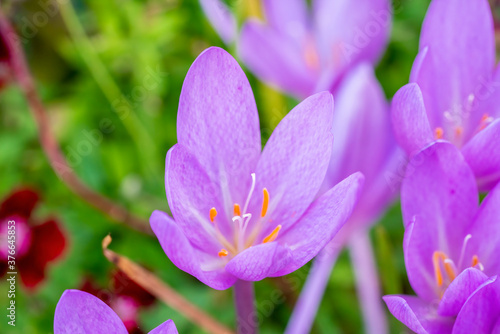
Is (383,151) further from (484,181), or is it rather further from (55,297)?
(55,297)

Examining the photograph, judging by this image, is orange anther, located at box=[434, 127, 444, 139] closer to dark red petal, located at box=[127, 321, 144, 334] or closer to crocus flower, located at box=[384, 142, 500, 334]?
crocus flower, located at box=[384, 142, 500, 334]

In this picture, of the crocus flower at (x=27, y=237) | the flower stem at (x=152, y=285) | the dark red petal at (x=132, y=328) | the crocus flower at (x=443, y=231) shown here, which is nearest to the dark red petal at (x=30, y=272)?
the crocus flower at (x=27, y=237)

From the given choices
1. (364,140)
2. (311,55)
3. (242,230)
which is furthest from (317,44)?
(242,230)

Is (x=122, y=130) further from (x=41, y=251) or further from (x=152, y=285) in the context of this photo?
(x=152, y=285)

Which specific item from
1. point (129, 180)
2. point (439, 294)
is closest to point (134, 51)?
point (129, 180)

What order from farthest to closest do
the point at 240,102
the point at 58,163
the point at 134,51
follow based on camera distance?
the point at 134,51
the point at 58,163
the point at 240,102
